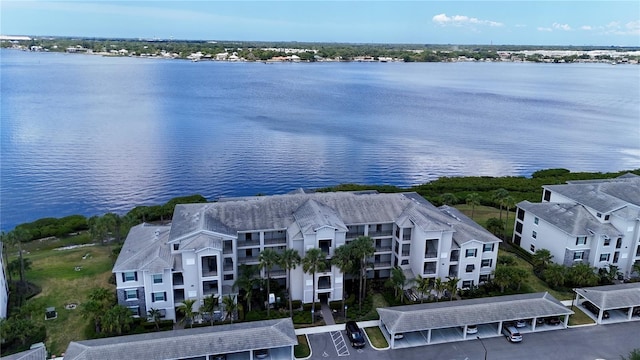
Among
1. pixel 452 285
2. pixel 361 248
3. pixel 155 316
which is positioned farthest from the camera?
pixel 452 285

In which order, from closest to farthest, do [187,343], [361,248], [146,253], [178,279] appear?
1. [187,343]
2. [178,279]
3. [361,248]
4. [146,253]

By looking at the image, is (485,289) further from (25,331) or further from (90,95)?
(90,95)

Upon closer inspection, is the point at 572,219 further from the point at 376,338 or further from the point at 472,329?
the point at 376,338

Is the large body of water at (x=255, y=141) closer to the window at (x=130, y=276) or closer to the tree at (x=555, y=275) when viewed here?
the window at (x=130, y=276)

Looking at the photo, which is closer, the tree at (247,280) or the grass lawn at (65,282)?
the grass lawn at (65,282)

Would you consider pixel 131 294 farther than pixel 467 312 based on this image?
Yes

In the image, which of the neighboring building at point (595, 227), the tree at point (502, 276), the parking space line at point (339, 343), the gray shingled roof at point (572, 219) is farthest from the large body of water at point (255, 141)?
the parking space line at point (339, 343)

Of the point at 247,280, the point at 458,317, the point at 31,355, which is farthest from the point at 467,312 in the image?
the point at 31,355
